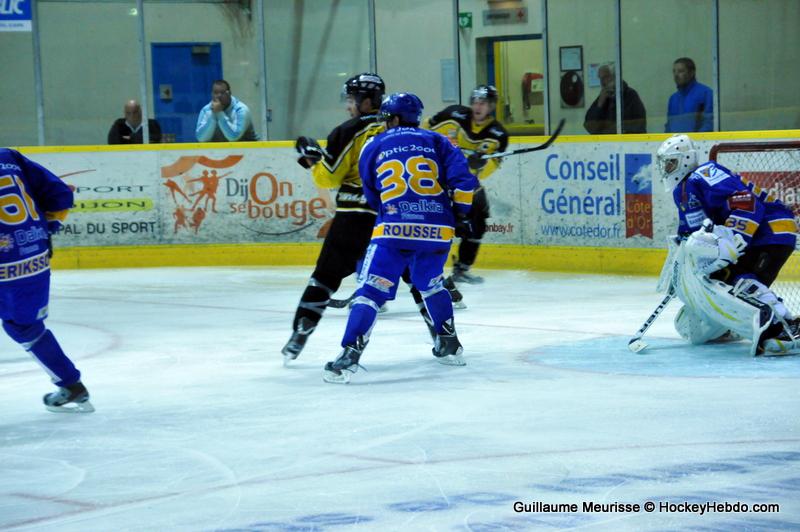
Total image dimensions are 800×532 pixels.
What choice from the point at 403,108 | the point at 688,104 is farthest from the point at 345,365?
the point at 688,104

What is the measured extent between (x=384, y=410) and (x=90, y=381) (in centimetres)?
161

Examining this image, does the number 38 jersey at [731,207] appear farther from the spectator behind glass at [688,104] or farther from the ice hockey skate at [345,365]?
the spectator behind glass at [688,104]

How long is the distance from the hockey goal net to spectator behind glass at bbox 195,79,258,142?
4.26 meters

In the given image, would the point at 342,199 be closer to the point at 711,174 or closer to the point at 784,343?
the point at 711,174

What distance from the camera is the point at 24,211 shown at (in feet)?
15.8

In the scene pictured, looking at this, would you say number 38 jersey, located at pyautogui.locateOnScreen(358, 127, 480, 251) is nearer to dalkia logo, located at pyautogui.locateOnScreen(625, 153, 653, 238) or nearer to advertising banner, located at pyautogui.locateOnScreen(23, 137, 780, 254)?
dalkia logo, located at pyautogui.locateOnScreen(625, 153, 653, 238)

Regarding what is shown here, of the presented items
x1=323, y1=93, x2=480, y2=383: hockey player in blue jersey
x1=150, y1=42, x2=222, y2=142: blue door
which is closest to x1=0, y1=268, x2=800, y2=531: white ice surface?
x1=323, y1=93, x2=480, y2=383: hockey player in blue jersey

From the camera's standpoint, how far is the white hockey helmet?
19.7 ft

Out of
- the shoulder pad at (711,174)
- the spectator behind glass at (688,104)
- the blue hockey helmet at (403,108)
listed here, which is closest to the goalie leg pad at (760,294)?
the shoulder pad at (711,174)

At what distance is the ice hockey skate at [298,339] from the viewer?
6.06 m

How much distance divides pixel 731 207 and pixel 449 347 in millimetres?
1384

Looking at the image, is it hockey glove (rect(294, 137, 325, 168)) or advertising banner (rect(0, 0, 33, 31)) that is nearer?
hockey glove (rect(294, 137, 325, 168))

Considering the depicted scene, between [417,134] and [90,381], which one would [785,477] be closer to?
[417,134]

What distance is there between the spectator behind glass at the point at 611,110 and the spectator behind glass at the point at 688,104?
0.23m
